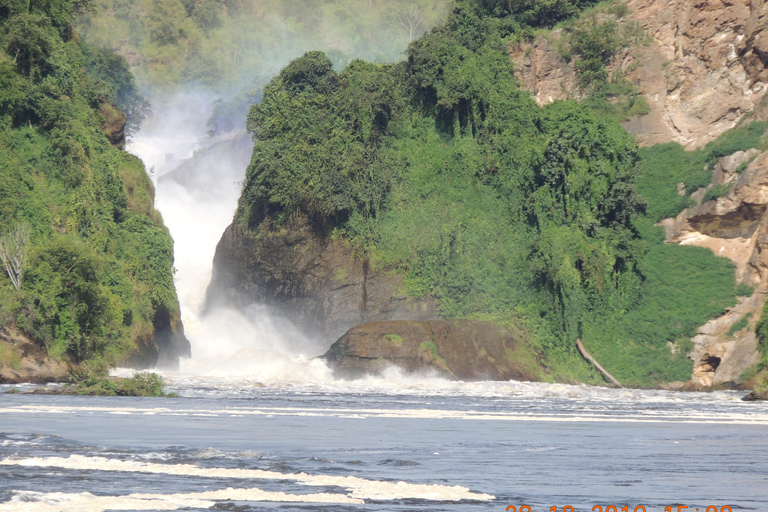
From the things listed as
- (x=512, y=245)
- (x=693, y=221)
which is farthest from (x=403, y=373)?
(x=693, y=221)

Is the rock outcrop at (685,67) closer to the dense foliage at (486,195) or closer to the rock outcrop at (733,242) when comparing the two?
the dense foliage at (486,195)

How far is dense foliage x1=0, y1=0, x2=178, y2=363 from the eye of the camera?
122 feet

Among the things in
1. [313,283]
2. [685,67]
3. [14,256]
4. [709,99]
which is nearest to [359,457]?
[14,256]

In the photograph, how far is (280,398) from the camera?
1164 inches

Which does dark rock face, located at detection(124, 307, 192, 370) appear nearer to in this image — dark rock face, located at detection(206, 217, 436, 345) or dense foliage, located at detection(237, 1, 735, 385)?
dark rock face, located at detection(206, 217, 436, 345)

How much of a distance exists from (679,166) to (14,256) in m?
40.7

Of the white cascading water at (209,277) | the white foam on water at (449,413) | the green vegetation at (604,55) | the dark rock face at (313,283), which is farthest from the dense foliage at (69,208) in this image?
the green vegetation at (604,55)

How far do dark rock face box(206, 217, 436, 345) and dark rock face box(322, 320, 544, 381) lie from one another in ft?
18.2

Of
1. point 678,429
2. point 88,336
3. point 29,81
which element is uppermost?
point 29,81

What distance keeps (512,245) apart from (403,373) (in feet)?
46.9

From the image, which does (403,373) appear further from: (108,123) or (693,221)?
(108,123)

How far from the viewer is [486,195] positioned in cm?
5612

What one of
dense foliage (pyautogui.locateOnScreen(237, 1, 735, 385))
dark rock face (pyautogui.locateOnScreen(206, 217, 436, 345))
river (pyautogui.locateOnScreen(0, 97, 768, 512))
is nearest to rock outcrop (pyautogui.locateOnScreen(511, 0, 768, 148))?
dense foliage (pyautogui.locateOnScreen(237, 1, 735, 385))

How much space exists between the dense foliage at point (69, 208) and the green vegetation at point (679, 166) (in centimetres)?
3143
